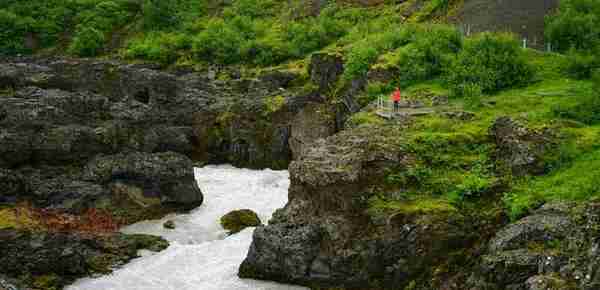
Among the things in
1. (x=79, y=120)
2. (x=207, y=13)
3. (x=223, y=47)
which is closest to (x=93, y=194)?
(x=79, y=120)

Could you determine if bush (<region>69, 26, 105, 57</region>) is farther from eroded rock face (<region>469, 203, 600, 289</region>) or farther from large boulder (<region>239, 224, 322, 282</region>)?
eroded rock face (<region>469, 203, 600, 289</region>)

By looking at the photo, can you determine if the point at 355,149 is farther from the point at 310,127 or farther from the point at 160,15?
A: the point at 160,15

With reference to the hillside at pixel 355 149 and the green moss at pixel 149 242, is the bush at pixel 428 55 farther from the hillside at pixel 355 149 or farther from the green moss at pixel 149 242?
the green moss at pixel 149 242

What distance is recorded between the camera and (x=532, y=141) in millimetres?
31703

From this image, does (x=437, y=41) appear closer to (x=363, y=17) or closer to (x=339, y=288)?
(x=339, y=288)

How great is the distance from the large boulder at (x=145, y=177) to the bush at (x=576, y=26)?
103ft

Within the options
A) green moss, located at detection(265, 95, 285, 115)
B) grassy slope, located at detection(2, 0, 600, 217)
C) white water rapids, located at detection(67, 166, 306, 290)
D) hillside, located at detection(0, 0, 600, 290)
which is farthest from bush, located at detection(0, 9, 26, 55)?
grassy slope, located at detection(2, 0, 600, 217)

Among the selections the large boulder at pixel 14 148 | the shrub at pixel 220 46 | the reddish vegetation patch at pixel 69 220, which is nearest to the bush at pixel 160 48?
the shrub at pixel 220 46

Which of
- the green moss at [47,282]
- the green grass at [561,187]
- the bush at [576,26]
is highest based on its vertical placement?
the bush at [576,26]

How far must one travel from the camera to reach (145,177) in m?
44.4

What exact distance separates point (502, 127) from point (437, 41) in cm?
1800

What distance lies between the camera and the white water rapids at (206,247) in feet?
106

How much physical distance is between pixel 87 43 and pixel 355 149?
251 ft

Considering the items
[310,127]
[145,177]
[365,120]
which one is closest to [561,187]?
[365,120]
